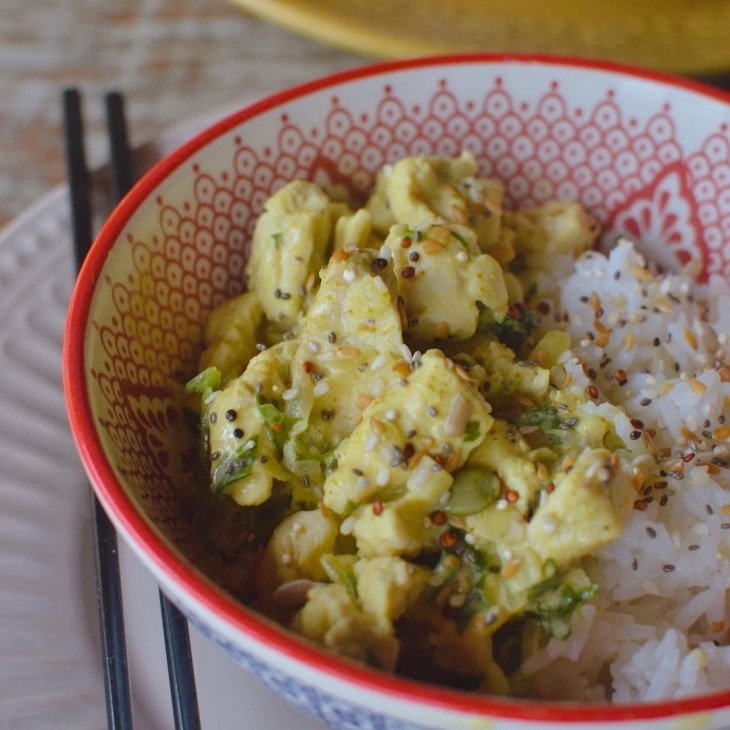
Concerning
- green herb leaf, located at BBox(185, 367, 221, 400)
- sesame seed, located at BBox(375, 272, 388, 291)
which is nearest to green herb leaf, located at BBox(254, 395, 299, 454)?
green herb leaf, located at BBox(185, 367, 221, 400)

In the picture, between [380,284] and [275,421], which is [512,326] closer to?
[380,284]

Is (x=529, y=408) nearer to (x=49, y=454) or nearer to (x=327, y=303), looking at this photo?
(x=327, y=303)

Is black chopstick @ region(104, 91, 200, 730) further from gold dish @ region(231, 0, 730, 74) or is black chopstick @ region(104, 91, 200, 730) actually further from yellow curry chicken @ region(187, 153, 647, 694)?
gold dish @ region(231, 0, 730, 74)

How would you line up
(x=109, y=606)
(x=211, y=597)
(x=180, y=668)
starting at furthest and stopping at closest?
(x=109, y=606) < (x=180, y=668) < (x=211, y=597)

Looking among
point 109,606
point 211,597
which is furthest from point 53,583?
point 211,597

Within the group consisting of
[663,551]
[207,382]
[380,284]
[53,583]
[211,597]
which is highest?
[380,284]

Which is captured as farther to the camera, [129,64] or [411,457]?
[129,64]
